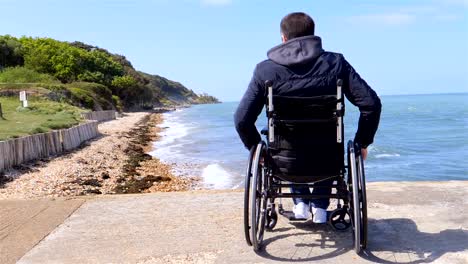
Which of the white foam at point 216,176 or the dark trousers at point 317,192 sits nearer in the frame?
the dark trousers at point 317,192

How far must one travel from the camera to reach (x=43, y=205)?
607cm

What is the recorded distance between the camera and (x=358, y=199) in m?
3.70

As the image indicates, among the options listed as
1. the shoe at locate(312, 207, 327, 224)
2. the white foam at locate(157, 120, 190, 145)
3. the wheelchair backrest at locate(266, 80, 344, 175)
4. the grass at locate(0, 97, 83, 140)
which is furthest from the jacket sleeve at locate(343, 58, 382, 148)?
the white foam at locate(157, 120, 190, 145)

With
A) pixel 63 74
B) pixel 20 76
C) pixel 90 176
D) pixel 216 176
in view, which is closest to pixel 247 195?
pixel 90 176

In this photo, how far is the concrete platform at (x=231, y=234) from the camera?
3.99 metres

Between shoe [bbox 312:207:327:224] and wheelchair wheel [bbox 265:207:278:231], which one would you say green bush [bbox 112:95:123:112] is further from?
shoe [bbox 312:207:327:224]

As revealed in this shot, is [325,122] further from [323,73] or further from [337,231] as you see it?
[337,231]

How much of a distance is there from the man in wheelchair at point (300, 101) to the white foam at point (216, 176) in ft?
41.8

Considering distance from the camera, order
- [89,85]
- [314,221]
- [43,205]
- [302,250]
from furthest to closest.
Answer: [89,85] < [43,205] < [314,221] < [302,250]

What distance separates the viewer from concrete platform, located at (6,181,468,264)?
399cm

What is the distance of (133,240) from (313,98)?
6.74 ft

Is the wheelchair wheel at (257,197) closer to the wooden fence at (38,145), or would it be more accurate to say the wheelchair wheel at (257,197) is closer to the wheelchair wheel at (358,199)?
the wheelchair wheel at (358,199)

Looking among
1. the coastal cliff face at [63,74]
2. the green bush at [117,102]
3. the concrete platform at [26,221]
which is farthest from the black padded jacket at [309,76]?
the green bush at [117,102]

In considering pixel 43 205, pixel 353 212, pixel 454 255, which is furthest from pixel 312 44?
pixel 43 205
